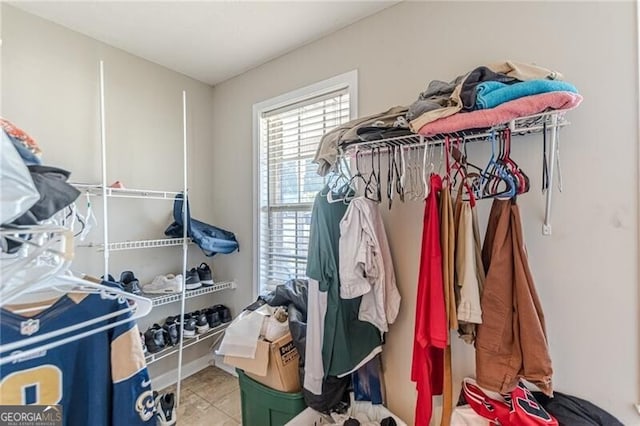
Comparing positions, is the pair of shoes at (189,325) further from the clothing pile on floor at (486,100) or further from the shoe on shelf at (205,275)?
the clothing pile on floor at (486,100)

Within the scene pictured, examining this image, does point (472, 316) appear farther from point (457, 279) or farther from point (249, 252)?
point (249, 252)

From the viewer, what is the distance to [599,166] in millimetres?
1148

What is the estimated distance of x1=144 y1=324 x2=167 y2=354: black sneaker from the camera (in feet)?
6.60

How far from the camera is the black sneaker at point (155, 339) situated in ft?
6.60

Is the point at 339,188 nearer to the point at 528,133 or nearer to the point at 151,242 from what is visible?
the point at 528,133

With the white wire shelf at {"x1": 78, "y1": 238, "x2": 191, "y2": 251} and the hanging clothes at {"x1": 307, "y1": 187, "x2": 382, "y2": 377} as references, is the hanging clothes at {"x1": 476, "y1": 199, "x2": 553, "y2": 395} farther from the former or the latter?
the white wire shelf at {"x1": 78, "y1": 238, "x2": 191, "y2": 251}

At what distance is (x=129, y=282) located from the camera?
79.4 inches

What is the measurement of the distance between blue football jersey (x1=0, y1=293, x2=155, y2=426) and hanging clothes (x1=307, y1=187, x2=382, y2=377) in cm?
79

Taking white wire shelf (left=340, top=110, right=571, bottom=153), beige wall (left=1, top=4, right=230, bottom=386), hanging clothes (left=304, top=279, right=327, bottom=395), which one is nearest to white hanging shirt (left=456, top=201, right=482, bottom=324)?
white wire shelf (left=340, top=110, right=571, bottom=153)

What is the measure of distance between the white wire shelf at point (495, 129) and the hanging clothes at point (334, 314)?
440mm

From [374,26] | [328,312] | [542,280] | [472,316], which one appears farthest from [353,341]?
[374,26]

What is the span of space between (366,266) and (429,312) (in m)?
0.34

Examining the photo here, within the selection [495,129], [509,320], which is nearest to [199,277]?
[509,320]

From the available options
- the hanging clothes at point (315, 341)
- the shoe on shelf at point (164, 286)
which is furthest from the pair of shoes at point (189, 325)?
the hanging clothes at point (315, 341)
